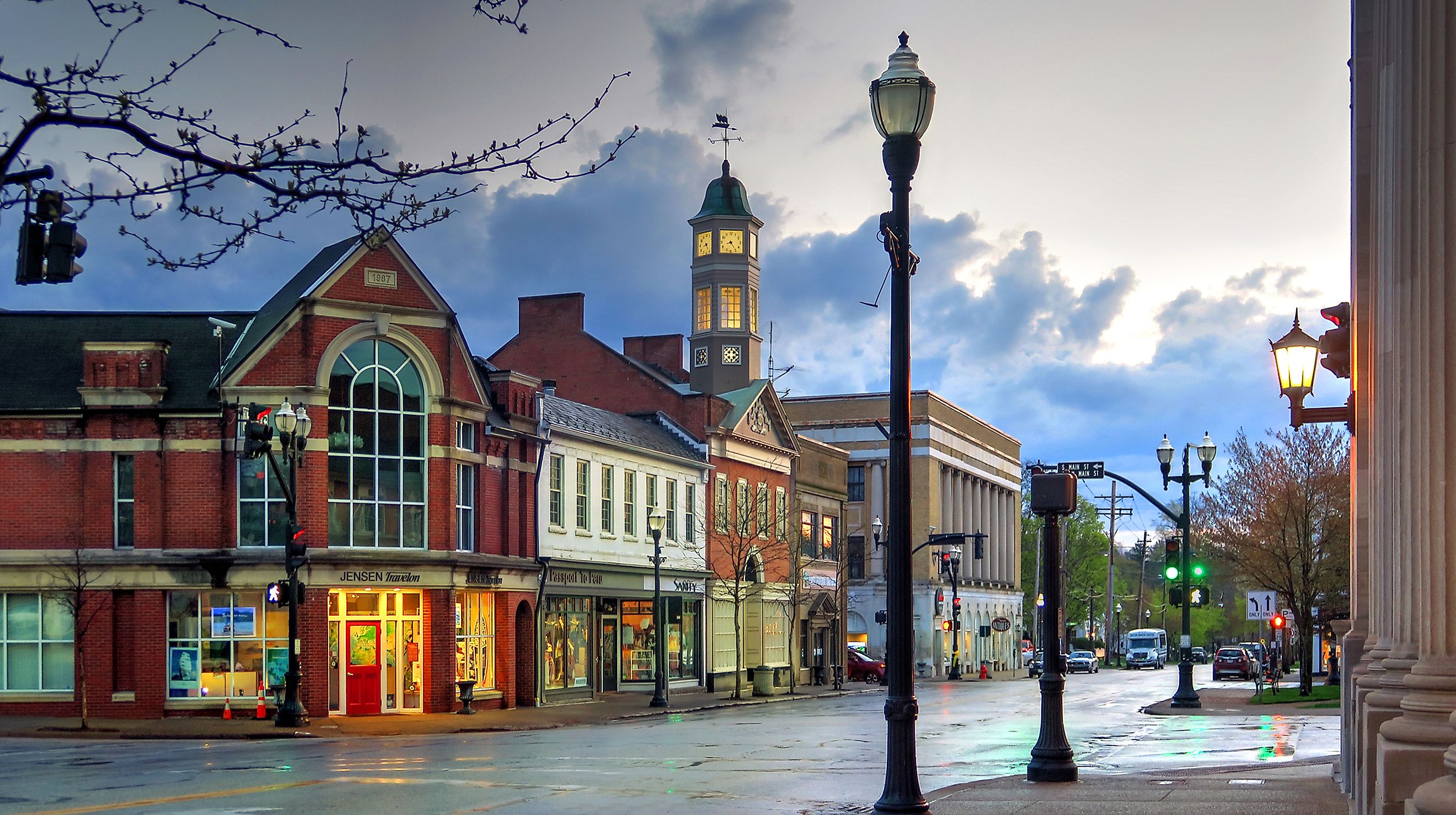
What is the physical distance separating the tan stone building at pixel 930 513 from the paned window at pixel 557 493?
33.9m

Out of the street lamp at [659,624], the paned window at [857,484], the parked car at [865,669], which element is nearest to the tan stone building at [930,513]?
the paned window at [857,484]

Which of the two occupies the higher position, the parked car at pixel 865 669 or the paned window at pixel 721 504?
the paned window at pixel 721 504

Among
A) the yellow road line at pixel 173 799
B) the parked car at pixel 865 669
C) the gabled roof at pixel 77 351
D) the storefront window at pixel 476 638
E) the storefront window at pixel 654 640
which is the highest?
the gabled roof at pixel 77 351

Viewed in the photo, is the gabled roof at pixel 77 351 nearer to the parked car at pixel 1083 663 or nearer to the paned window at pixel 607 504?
the paned window at pixel 607 504

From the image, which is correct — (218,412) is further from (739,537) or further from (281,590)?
(739,537)

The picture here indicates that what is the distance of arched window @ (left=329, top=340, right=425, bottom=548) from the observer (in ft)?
122

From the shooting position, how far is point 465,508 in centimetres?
4025

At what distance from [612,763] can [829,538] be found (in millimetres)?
47263

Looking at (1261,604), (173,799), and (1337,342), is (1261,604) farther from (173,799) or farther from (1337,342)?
(173,799)

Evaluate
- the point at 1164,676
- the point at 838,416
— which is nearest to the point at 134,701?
the point at 1164,676

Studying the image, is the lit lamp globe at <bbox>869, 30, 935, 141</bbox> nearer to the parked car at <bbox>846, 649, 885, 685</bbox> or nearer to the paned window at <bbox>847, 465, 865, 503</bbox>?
the parked car at <bbox>846, 649, 885, 685</bbox>

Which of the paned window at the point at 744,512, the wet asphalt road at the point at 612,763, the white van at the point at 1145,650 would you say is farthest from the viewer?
the white van at the point at 1145,650

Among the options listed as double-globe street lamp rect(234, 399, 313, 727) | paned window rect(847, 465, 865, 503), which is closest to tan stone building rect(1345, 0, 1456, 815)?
double-globe street lamp rect(234, 399, 313, 727)

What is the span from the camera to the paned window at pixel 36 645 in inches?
1423
